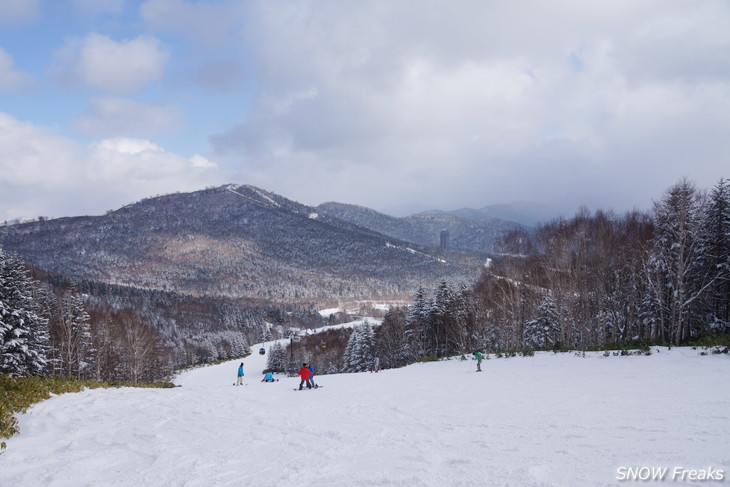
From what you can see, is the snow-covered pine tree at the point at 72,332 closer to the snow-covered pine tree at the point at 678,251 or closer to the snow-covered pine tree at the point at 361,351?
the snow-covered pine tree at the point at 361,351

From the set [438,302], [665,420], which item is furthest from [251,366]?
[665,420]

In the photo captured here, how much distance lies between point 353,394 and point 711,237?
→ 2562cm

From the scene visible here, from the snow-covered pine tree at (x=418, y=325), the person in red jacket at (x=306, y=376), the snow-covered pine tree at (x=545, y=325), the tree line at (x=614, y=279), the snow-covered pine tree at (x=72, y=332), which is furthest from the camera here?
the snow-covered pine tree at (x=418, y=325)

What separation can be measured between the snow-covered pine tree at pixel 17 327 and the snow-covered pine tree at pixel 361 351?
33.5 m

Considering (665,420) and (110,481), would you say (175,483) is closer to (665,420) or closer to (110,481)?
(110,481)

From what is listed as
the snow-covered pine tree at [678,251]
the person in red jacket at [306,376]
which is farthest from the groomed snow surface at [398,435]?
the snow-covered pine tree at [678,251]

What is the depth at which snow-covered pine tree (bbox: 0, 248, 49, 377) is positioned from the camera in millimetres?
25734

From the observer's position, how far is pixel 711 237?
85.9 ft

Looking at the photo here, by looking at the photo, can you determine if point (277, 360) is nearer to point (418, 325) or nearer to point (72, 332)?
point (418, 325)

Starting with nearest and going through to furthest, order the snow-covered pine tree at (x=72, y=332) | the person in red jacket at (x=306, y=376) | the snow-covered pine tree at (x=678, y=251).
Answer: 1. the person in red jacket at (x=306, y=376)
2. the snow-covered pine tree at (x=678, y=251)
3. the snow-covered pine tree at (x=72, y=332)

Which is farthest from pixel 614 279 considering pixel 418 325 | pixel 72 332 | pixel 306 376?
pixel 72 332


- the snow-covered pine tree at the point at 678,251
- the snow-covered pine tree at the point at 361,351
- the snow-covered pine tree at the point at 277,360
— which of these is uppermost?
the snow-covered pine tree at the point at 678,251

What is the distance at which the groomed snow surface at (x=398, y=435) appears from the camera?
591 centimetres

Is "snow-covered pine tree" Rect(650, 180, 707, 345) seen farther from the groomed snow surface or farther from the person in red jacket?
the person in red jacket
